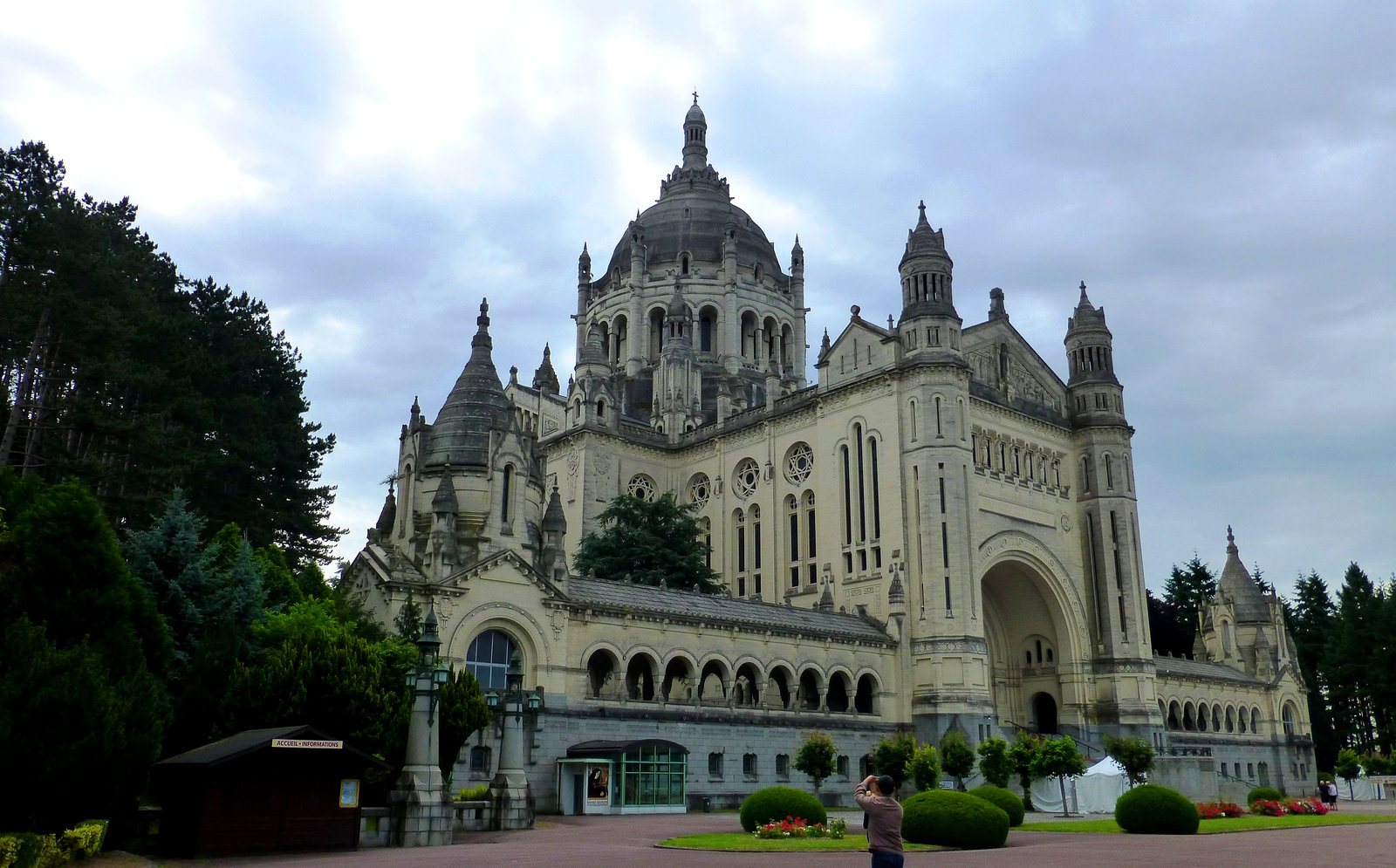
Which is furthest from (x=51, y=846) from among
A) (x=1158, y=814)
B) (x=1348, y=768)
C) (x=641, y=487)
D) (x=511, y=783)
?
(x=1348, y=768)

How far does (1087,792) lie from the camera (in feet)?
140

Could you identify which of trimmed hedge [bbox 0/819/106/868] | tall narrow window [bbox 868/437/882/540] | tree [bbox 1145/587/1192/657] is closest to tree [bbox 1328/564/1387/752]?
tree [bbox 1145/587/1192/657]

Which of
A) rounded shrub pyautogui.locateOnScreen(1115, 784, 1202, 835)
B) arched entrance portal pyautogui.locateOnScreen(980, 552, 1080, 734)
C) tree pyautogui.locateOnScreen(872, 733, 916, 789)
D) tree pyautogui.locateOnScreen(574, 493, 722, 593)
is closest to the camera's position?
rounded shrub pyautogui.locateOnScreen(1115, 784, 1202, 835)

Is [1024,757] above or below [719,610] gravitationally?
below

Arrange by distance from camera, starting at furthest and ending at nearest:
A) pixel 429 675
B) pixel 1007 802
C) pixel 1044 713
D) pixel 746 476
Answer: pixel 746 476 < pixel 1044 713 < pixel 1007 802 < pixel 429 675

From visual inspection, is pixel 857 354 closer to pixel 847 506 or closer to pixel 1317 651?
pixel 847 506

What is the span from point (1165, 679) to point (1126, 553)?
27.2 ft

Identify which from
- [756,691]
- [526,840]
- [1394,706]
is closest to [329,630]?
[526,840]

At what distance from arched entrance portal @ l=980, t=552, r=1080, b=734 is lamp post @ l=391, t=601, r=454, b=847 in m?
40.5

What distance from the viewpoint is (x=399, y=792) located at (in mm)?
26641

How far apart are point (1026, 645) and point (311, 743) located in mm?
49338

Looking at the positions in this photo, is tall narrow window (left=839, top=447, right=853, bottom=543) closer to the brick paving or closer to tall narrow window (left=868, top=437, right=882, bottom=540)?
tall narrow window (left=868, top=437, right=882, bottom=540)

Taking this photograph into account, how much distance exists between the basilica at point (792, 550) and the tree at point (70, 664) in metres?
11.5

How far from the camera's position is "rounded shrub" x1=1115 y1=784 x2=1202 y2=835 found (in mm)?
28812
